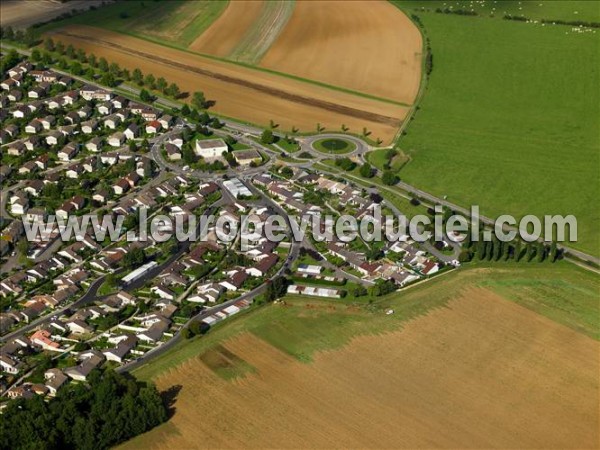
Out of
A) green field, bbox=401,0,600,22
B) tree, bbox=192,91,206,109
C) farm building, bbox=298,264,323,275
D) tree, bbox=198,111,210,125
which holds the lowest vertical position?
farm building, bbox=298,264,323,275

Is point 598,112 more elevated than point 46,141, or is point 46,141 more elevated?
point 598,112

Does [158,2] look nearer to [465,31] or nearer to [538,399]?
[465,31]

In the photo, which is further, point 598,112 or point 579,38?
point 579,38

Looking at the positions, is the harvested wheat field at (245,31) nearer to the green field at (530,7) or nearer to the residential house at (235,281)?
the green field at (530,7)

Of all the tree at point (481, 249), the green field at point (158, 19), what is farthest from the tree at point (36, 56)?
the tree at point (481, 249)

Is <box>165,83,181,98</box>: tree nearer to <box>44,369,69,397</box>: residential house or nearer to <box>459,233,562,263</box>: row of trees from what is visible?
<box>459,233,562,263</box>: row of trees

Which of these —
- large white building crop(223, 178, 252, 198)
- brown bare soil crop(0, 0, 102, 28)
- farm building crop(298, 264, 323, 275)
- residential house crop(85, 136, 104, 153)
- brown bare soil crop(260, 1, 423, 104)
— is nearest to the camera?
farm building crop(298, 264, 323, 275)

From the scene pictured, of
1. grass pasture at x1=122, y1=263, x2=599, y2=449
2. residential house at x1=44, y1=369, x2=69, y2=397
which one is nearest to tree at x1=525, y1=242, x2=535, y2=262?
grass pasture at x1=122, y1=263, x2=599, y2=449

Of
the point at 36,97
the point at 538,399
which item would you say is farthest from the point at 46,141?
the point at 538,399
